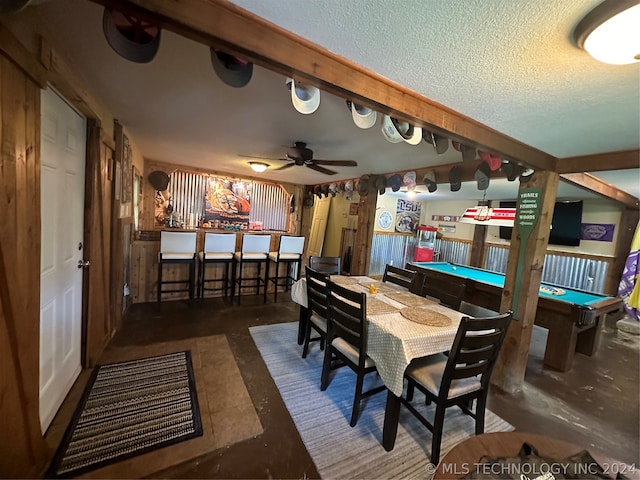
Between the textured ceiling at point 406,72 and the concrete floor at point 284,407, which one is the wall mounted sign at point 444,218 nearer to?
the concrete floor at point 284,407

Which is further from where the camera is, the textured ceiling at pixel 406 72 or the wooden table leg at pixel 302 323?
the wooden table leg at pixel 302 323

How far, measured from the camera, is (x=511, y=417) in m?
2.05

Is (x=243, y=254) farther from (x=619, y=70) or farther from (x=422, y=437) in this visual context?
(x=619, y=70)

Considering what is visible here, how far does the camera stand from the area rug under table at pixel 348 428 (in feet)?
5.02

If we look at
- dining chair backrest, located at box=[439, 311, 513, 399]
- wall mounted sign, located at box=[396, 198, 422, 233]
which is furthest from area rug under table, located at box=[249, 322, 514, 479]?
wall mounted sign, located at box=[396, 198, 422, 233]

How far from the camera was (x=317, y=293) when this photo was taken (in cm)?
227

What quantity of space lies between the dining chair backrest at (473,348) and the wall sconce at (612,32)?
1.19 m

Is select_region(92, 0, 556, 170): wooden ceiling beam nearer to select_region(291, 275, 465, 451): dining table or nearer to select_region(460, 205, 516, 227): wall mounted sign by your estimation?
select_region(291, 275, 465, 451): dining table

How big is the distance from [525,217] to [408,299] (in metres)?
1.25

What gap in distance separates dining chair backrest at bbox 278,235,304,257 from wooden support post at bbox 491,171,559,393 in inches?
108

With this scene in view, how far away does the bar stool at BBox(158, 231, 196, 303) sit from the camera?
3518 millimetres

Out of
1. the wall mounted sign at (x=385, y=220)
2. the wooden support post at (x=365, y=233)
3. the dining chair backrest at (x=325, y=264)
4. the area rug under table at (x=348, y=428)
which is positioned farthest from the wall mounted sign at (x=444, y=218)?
the area rug under table at (x=348, y=428)

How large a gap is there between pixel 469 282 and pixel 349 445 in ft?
9.19

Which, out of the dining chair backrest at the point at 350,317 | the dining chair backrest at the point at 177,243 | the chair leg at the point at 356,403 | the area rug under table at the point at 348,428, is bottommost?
the area rug under table at the point at 348,428
